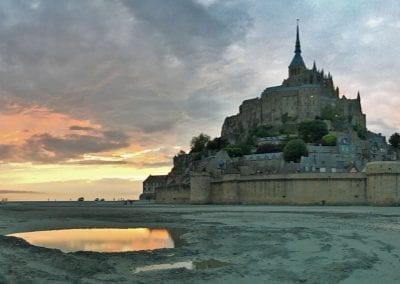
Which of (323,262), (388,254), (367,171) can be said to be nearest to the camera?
(323,262)

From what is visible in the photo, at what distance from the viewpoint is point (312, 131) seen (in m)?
76.8

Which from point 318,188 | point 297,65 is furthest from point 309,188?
point 297,65

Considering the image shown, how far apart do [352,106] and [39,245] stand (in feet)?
268

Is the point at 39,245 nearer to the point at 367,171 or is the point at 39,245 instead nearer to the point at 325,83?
the point at 367,171

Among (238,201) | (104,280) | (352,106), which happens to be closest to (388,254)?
(104,280)

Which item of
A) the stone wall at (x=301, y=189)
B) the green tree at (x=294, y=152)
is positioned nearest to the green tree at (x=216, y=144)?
the green tree at (x=294, y=152)

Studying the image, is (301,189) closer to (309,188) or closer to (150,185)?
(309,188)

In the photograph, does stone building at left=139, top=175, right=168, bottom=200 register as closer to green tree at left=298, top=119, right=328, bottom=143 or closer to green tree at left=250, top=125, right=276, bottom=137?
green tree at left=250, top=125, right=276, bottom=137

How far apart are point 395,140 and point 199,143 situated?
3396 centimetres

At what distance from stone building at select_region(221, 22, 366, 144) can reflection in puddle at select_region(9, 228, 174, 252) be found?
2617 inches

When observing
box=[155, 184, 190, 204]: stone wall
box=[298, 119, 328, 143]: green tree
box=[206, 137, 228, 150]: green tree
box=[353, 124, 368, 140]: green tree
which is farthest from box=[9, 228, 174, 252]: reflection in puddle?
box=[353, 124, 368, 140]: green tree

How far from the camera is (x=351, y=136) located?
2943 inches

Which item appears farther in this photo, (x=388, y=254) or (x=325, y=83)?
(x=325, y=83)

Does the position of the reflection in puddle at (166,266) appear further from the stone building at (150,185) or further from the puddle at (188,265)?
the stone building at (150,185)
